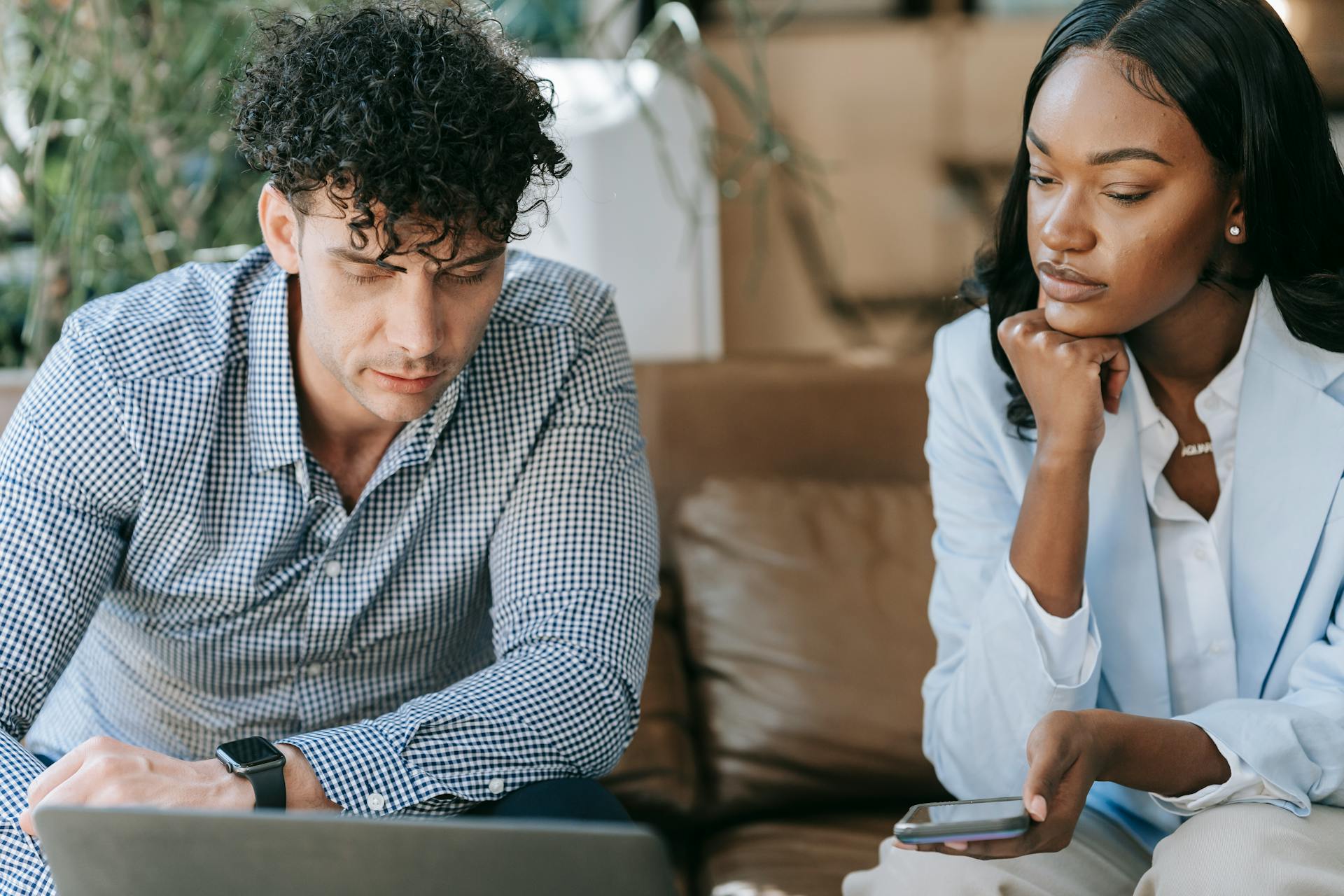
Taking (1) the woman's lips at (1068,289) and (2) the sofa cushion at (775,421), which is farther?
(2) the sofa cushion at (775,421)

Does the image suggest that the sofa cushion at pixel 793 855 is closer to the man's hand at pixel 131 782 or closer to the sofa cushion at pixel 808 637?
the sofa cushion at pixel 808 637

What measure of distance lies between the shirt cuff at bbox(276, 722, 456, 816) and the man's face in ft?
1.01

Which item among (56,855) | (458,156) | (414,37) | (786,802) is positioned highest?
(414,37)

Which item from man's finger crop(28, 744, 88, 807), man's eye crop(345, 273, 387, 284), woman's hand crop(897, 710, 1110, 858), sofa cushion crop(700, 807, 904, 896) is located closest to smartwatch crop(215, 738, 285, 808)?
man's finger crop(28, 744, 88, 807)

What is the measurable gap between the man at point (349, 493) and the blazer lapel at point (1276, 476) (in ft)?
1.98

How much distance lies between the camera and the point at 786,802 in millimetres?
1743

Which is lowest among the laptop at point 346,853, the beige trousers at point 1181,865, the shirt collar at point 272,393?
the beige trousers at point 1181,865

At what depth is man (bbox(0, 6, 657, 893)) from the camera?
Answer: 1148 millimetres

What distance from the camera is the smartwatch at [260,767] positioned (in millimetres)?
1089

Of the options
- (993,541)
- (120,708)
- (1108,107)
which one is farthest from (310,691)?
(1108,107)

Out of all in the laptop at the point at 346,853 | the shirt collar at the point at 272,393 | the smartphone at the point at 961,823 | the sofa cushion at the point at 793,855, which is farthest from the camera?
the sofa cushion at the point at 793,855

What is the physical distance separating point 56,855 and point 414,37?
0.76 m

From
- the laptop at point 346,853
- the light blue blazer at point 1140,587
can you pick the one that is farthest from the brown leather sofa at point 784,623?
the laptop at point 346,853

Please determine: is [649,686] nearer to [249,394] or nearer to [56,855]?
[249,394]
